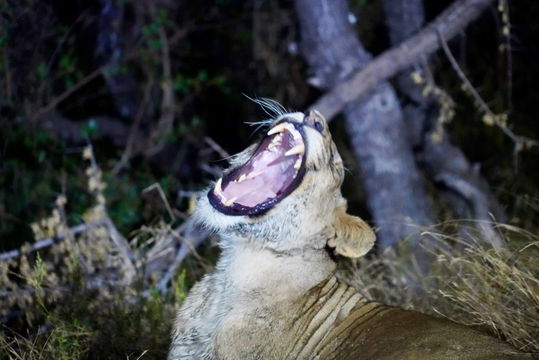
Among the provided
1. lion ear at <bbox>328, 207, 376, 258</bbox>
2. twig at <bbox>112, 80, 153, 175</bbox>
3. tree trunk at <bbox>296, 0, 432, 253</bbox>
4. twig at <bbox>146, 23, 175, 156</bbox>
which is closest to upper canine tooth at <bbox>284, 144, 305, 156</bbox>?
lion ear at <bbox>328, 207, 376, 258</bbox>

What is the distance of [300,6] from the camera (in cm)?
647

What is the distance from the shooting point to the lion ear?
3.45 meters

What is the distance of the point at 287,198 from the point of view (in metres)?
3.39

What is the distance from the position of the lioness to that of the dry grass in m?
0.50

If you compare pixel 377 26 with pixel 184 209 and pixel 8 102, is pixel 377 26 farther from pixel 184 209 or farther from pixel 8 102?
pixel 8 102

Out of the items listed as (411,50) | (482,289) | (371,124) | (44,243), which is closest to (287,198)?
(482,289)

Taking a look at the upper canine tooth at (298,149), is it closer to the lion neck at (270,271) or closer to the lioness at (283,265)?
the lioness at (283,265)

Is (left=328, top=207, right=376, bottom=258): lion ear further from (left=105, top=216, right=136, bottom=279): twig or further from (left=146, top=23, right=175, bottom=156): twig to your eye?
(left=146, top=23, right=175, bottom=156): twig

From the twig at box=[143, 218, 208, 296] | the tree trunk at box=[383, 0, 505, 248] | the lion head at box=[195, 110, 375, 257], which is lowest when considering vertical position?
the tree trunk at box=[383, 0, 505, 248]

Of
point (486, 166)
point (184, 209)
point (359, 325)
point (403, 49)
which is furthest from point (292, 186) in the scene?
point (486, 166)

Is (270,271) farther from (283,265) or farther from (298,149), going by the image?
(298,149)

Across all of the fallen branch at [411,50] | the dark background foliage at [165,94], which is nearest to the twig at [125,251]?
the dark background foliage at [165,94]

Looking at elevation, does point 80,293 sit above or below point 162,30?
below

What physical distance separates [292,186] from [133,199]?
391 centimetres
